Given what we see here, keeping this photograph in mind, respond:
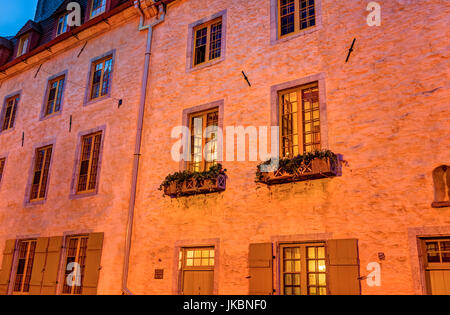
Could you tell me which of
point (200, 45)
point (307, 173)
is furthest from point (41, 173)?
point (307, 173)

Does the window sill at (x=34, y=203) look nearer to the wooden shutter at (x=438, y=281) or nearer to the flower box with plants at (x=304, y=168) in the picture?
the flower box with plants at (x=304, y=168)

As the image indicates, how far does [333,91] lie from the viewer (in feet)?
30.0

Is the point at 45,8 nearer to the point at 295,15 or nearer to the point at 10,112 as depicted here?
the point at 10,112

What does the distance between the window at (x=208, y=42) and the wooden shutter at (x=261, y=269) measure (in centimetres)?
541

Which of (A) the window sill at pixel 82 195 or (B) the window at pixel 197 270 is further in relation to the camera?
(A) the window sill at pixel 82 195

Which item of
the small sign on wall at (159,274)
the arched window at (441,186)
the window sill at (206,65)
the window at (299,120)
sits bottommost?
the small sign on wall at (159,274)

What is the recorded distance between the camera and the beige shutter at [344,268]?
7828 mm

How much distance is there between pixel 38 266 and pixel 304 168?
364 inches

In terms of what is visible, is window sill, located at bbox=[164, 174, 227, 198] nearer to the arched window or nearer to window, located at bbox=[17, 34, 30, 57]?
the arched window

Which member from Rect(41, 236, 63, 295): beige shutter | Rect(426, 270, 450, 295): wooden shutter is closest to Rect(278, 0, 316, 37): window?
Rect(426, 270, 450, 295): wooden shutter

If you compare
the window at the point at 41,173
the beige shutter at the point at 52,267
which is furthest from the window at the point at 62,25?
the beige shutter at the point at 52,267

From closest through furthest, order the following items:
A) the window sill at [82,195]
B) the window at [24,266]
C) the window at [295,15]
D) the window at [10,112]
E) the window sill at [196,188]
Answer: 1. the window sill at [196,188]
2. the window at [295,15]
3. the window sill at [82,195]
4. the window at [24,266]
5. the window at [10,112]

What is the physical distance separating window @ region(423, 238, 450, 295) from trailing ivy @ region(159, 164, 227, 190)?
15.3ft

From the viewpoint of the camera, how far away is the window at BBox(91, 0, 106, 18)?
15.7 metres
